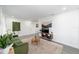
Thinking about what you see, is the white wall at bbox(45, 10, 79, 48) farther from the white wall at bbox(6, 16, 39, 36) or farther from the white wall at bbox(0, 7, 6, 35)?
the white wall at bbox(0, 7, 6, 35)

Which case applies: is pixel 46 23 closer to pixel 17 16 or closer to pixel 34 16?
pixel 34 16

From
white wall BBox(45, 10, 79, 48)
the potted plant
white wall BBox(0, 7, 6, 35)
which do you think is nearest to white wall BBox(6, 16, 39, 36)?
white wall BBox(0, 7, 6, 35)

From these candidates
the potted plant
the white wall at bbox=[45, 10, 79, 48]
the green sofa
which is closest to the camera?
the potted plant

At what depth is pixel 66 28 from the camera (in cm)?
177

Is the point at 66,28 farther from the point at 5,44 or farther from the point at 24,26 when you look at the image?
the point at 5,44

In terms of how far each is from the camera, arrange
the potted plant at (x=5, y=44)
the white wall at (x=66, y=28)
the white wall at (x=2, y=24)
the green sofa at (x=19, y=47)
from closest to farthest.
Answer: the potted plant at (x=5, y=44), the white wall at (x=2, y=24), the green sofa at (x=19, y=47), the white wall at (x=66, y=28)

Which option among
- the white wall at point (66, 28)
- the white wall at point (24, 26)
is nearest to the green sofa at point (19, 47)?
the white wall at point (24, 26)

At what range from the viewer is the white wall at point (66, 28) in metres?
1.71

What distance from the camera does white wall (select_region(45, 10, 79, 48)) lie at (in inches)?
67.3

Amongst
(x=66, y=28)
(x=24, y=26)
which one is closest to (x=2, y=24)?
(x=24, y=26)

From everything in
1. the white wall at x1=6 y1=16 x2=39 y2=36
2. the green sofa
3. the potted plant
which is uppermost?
the white wall at x1=6 y1=16 x2=39 y2=36

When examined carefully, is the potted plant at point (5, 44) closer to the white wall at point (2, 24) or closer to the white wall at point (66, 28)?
the white wall at point (2, 24)
